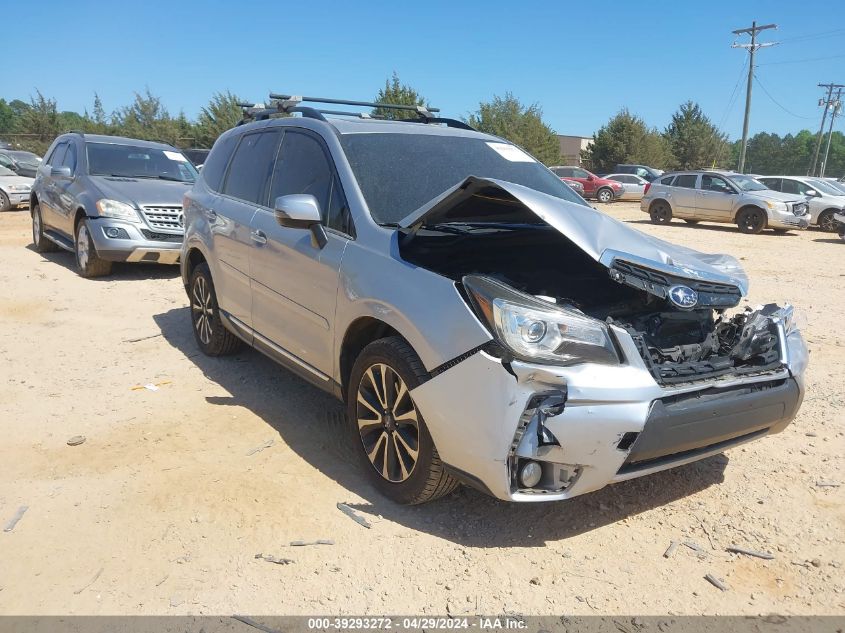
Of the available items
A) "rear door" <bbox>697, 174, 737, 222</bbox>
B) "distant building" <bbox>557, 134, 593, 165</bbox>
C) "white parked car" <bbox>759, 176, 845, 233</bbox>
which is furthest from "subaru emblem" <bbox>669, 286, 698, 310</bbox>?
"distant building" <bbox>557, 134, 593, 165</bbox>

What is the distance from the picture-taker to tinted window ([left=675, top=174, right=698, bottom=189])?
1978 cm

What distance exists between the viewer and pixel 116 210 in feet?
28.4

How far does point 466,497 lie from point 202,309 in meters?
3.19

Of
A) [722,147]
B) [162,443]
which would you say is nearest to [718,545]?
[162,443]

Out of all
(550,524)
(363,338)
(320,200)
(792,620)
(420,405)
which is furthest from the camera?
(320,200)

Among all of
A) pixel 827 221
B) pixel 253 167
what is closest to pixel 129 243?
pixel 253 167

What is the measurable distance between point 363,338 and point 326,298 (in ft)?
1.07

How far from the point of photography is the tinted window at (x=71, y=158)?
9602mm

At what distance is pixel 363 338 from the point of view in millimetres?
3605

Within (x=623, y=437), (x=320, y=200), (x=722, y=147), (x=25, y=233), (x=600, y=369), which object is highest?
(x=722, y=147)

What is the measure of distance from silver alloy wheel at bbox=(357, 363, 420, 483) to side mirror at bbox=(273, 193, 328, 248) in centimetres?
89

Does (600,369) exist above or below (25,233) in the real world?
above

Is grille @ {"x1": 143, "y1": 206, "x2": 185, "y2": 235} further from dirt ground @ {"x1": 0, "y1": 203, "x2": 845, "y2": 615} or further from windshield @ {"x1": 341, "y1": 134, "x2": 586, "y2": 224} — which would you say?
windshield @ {"x1": 341, "y1": 134, "x2": 586, "y2": 224}

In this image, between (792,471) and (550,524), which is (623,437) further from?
(792,471)
